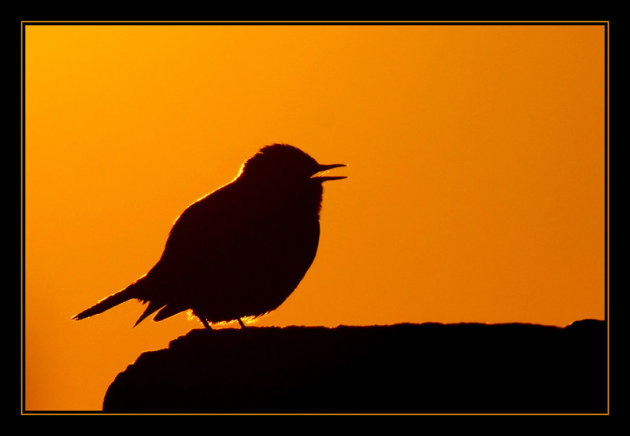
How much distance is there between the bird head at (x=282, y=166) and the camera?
9102 millimetres

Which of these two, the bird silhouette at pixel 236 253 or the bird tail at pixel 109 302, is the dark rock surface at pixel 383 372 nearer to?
the bird silhouette at pixel 236 253

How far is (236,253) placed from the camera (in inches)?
330

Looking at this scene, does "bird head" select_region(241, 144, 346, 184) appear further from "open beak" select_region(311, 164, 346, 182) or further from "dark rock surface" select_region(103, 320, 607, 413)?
"dark rock surface" select_region(103, 320, 607, 413)

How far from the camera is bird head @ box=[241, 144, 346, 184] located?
9.10 meters

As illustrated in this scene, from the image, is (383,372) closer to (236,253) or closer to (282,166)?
(236,253)

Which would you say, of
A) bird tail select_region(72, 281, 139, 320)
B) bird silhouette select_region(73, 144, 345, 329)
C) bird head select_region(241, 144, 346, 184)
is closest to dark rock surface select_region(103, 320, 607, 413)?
bird silhouette select_region(73, 144, 345, 329)

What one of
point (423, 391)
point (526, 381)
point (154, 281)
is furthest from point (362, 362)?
point (154, 281)

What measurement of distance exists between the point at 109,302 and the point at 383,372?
3.30 metres

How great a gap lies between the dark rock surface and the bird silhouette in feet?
3.72

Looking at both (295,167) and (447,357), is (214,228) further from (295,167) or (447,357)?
(447,357)

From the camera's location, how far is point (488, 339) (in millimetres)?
6832

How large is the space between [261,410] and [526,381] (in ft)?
5.50

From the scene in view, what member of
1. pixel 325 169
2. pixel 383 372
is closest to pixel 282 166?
pixel 325 169

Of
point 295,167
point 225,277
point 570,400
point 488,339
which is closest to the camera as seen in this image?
point 570,400
